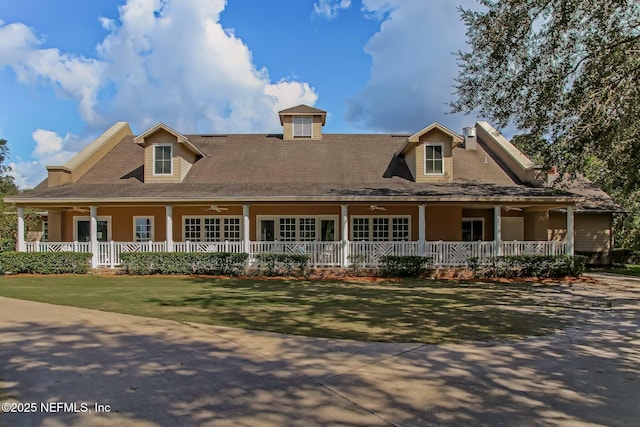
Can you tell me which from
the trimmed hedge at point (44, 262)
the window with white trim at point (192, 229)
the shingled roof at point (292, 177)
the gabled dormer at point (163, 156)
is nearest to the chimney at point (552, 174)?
the shingled roof at point (292, 177)

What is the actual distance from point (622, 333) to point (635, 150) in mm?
9298

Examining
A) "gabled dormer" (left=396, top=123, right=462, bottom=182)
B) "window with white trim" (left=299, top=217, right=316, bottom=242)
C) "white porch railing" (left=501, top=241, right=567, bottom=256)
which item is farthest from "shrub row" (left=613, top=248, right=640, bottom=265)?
"window with white trim" (left=299, top=217, right=316, bottom=242)

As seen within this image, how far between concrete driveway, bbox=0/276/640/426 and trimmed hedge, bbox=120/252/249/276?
31.6 feet

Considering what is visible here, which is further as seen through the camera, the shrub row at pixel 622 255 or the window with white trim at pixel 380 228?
the shrub row at pixel 622 255

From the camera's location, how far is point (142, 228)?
20562 millimetres

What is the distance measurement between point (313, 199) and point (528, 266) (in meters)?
8.48

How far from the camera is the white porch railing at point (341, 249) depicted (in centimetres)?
1775

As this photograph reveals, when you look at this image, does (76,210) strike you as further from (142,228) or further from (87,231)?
(142,228)

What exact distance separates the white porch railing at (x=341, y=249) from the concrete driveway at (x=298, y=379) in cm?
1009

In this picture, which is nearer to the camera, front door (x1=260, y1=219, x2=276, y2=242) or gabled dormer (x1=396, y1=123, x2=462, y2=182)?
gabled dormer (x1=396, y1=123, x2=462, y2=182)

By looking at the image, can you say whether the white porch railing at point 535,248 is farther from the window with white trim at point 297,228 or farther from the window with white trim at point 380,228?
the window with white trim at point 297,228

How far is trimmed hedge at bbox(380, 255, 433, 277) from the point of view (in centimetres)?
1723

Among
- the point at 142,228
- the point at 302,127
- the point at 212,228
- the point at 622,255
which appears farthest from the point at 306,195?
the point at 622,255

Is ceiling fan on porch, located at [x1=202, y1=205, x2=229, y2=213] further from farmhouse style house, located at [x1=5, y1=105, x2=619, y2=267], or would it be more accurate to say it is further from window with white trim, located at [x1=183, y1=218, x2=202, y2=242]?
window with white trim, located at [x1=183, y1=218, x2=202, y2=242]
